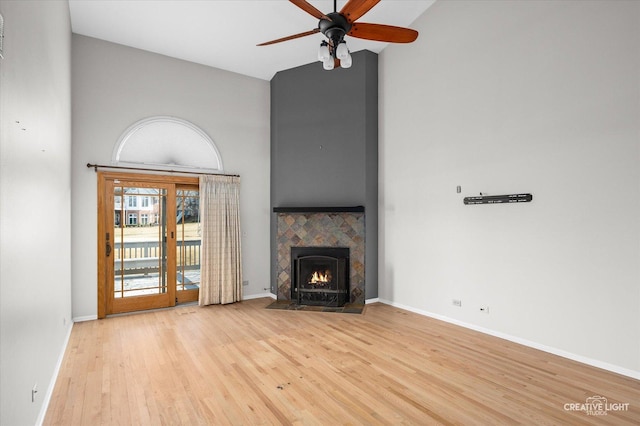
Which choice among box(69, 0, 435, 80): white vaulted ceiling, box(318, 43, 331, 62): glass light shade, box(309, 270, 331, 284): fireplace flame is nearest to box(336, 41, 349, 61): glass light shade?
box(318, 43, 331, 62): glass light shade

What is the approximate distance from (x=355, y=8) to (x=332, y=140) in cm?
313

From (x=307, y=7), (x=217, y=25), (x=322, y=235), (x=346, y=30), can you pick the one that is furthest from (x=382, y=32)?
(x=322, y=235)

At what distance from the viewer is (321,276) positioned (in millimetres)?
5691

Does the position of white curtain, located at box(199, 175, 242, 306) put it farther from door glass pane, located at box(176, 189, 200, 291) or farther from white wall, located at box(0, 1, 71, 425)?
white wall, located at box(0, 1, 71, 425)

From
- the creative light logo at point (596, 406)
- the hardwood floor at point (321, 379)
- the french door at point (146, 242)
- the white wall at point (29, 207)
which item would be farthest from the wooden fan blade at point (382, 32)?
the french door at point (146, 242)

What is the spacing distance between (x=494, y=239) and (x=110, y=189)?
5.47 meters

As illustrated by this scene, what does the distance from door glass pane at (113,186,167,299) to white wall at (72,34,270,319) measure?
32 centimetres

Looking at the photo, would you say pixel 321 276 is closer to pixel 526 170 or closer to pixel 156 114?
pixel 526 170

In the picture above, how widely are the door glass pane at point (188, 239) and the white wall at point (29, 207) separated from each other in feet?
7.28

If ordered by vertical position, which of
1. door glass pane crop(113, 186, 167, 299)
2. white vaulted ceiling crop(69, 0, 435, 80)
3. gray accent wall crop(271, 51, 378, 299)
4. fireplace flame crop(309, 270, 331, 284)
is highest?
white vaulted ceiling crop(69, 0, 435, 80)

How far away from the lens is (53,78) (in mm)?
3000

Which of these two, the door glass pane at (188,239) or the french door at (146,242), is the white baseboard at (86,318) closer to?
the french door at (146,242)

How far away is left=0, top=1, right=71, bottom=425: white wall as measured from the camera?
166 cm

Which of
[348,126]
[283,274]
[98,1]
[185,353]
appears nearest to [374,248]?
Result: [283,274]
